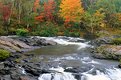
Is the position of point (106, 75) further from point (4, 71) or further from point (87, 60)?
point (4, 71)

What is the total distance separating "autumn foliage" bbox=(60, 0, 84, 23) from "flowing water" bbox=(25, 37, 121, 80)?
74.6 ft

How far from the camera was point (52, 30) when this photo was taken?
60.8m

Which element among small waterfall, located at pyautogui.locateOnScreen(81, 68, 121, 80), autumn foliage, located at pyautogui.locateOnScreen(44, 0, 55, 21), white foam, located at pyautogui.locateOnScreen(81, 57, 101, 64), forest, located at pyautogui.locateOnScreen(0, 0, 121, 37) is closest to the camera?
small waterfall, located at pyautogui.locateOnScreen(81, 68, 121, 80)

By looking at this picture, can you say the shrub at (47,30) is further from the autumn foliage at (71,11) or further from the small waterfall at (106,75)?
the small waterfall at (106,75)

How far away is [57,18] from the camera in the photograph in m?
70.2

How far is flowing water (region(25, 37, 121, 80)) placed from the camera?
2767 centimetres

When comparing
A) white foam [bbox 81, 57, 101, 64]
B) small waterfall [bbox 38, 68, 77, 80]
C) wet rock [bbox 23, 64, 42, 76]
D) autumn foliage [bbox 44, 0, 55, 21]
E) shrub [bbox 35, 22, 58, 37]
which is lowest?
shrub [bbox 35, 22, 58, 37]

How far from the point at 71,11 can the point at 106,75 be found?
122 feet

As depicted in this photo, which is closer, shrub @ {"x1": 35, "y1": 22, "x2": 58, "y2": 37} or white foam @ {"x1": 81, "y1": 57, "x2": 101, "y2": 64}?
white foam @ {"x1": 81, "y1": 57, "x2": 101, "y2": 64}

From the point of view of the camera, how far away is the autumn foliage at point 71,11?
64.8 meters

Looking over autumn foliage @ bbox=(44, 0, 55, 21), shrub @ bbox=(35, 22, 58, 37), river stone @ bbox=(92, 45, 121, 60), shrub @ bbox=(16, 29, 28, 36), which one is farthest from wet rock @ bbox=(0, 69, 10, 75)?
autumn foliage @ bbox=(44, 0, 55, 21)

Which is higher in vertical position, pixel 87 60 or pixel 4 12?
pixel 4 12

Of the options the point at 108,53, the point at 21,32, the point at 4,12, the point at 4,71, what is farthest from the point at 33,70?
the point at 4,12

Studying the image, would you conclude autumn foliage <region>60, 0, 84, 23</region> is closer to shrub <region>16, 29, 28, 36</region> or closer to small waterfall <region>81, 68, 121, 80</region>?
shrub <region>16, 29, 28, 36</region>
